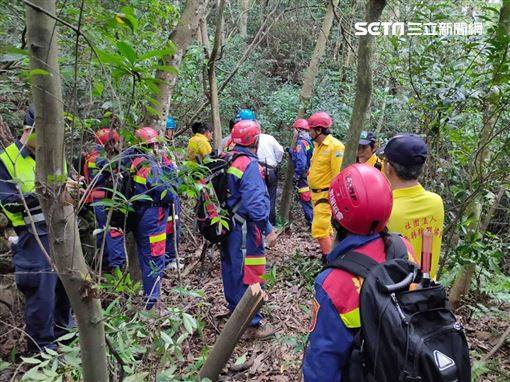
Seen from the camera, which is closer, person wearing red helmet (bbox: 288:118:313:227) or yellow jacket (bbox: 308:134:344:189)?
yellow jacket (bbox: 308:134:344:189)

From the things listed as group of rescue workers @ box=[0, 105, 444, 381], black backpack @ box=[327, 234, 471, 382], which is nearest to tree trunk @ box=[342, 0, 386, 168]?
group of rescue workers @ box=[0, 105, 444, 381]

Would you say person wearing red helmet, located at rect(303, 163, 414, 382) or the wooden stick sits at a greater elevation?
person wearing red helmet, located at rect(303, 163, 414, 382)

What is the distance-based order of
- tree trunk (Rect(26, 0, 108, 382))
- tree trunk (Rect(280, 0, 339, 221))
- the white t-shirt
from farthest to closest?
1. tree trunk (Rect(280, 0, 339, 221))
2. the white t-shirt
3. tree trunk (Rect(26, 0, 108, 382))

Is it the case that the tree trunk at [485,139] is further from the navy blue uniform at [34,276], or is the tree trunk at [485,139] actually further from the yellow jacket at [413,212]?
the navy blue uniform at [34,276]

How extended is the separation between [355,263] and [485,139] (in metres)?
2.89

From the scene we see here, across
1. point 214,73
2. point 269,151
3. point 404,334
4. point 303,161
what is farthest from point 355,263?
point 303,161

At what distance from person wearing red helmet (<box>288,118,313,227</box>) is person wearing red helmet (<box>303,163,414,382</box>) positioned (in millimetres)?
6753

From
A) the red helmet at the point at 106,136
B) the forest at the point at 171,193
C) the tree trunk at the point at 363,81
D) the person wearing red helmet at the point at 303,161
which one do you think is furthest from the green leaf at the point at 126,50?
the person wearing red helmet at the point at 303,161

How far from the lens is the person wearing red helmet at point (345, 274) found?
1855mm

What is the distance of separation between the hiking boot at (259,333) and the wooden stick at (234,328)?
4.96ft

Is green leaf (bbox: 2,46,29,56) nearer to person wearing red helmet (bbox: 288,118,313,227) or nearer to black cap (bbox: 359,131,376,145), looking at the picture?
black cap (bbox: 359,131,376,145)

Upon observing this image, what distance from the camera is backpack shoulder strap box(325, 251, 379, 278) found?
6.10ft

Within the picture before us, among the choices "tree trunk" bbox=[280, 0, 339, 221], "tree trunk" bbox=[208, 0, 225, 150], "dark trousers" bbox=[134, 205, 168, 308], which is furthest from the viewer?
"tree trunk" bbox=[280, 0, 339, 221]

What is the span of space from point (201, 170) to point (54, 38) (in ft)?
4.55
